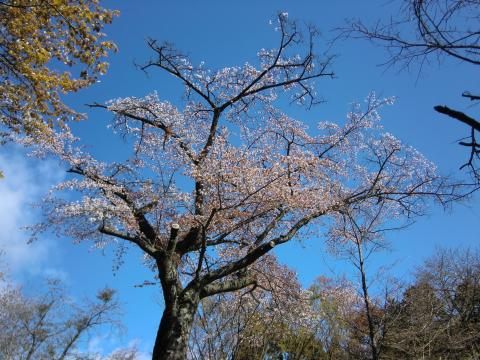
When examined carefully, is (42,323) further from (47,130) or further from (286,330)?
(47,130)

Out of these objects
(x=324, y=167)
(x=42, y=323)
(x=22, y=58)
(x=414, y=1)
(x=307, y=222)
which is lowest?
(x=414, y=1)

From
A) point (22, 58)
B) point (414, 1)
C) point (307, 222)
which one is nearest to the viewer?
point (414, 1)

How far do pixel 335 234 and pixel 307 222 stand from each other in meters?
2.11

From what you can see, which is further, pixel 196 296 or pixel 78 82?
pixel 196 296

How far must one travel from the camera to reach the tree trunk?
22.9 feet

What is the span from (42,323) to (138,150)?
1746cm

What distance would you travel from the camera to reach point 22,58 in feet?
20.6

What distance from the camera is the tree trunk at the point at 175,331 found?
22.9ft

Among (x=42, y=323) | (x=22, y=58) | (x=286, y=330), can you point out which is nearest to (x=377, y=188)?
(x=286, y=330)

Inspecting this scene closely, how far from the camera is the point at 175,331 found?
23.5ft

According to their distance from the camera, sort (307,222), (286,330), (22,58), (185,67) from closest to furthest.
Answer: (22,58), (307,222), (185,67), (286,330)

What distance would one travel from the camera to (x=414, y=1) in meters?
2.62

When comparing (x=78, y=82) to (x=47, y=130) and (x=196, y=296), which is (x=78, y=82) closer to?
(x=47, y=130)

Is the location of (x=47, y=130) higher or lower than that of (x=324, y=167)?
lower
